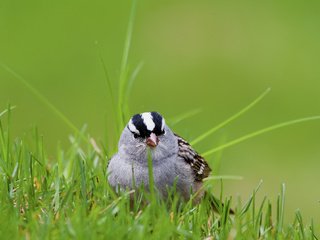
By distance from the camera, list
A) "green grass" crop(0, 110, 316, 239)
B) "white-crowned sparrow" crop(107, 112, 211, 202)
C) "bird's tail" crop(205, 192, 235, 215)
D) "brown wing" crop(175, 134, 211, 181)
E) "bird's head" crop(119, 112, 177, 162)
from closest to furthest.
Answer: "green grass" crop(0, 110, 316, 239)
"bird's tail" crop(205, 192, 235, 215)
"white-crowned sparrow" crop(107, 112, 211, 202)
"bird's head" crop(119, 112, 177, 162)
"brown wing" crop(175, 134, 211, 181)

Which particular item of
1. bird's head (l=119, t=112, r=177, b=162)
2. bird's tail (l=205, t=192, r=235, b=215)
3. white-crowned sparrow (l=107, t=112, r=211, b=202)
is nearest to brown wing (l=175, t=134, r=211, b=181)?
white-crowned sparrow (l=107, t=112, r=211, b=202)

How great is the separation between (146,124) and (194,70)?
6886 mm

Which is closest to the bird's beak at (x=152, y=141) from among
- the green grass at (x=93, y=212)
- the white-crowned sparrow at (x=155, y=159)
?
the white-crowned sparrow at (x=155, y=159)

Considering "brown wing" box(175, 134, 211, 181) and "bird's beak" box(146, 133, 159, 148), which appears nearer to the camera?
"bird's beak" box(146, 133, 159, 148)

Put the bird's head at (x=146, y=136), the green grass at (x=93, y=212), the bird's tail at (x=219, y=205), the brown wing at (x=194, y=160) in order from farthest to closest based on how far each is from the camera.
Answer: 1. the brown wing at (x=194, y=160)
2. the bird's head at (x=146, y=136)
3. the bird's tail at (x=219, y=205)
4. the green grass at (x=93, y=212)

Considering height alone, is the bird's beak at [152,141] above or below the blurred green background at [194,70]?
below

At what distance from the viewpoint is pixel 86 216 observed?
5.16 meters

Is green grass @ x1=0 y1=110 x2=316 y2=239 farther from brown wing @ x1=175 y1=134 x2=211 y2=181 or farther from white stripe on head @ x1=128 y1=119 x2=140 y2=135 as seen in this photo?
brown wing @ x1=175 y1=134 x2=211 y2=181

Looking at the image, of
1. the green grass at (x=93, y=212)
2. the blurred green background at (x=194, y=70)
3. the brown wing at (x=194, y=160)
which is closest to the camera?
the green grass at (x=93, y=212)

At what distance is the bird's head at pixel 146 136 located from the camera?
639cm

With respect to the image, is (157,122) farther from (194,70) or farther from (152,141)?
(194,70)

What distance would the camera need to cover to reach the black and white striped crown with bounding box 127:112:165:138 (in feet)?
21.0

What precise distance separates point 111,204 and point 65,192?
1.22ft

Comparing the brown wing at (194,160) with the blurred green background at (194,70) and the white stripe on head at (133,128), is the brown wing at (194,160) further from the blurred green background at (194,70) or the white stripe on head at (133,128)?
the blurred green background at (194,70)
